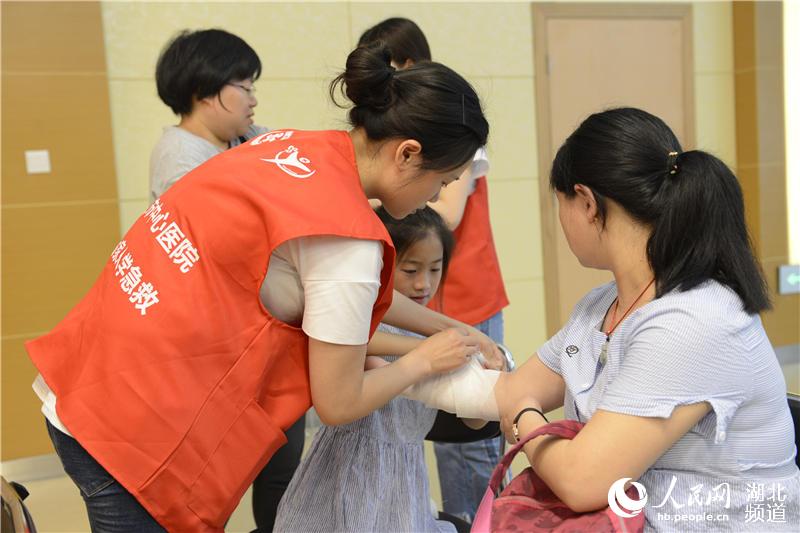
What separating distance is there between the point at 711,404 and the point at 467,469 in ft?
4.23

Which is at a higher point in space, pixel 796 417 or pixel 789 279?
pixel 796 417

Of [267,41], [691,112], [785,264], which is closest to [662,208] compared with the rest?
[267,41]

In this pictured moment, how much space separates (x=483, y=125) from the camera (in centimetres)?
123

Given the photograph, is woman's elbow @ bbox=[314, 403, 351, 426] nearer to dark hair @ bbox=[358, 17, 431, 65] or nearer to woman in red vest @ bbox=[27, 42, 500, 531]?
woman in red vest @ bbox=[27, 42, 500, 531]

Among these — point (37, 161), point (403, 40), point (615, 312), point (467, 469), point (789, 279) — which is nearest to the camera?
point (615, 312)

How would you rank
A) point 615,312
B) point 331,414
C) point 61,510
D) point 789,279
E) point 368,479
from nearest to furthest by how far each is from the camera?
point 331,414, point 615,312, point 368,479, point 61,510, point 789,279

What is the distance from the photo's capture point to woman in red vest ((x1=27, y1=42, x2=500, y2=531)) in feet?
3.62

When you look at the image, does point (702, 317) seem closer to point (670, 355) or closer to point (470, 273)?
point (670, 355)

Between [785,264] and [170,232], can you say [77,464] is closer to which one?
[170,232]

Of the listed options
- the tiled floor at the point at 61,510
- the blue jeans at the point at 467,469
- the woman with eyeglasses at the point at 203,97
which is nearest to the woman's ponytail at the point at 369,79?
the woman with eyeglasses at the point at 203,97

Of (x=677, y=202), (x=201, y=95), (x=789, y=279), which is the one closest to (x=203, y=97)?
(x=201, y=95)

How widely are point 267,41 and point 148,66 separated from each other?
53cm

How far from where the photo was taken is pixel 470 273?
7.52 ft

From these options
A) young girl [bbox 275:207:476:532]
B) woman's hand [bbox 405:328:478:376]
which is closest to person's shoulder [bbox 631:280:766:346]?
woman's hand [bbox 405:328:478:376]
